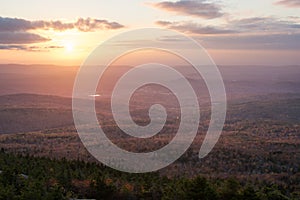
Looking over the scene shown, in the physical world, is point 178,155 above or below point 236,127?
above

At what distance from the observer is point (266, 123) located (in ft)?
343

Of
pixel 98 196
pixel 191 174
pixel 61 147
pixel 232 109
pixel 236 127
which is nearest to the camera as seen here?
pixel 98 196

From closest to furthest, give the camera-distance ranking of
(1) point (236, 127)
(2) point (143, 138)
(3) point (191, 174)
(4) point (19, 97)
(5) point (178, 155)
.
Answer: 1. (3) point (191, 174)
2. (5) point (178, 155)
3. (2) point (143, 138)
4. (1) point (236, 127)
5. (4) point (19, 97)

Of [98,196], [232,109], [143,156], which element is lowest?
[232,109]

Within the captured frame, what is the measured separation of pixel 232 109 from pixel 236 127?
1461 inches

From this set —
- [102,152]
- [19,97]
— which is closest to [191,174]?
[102,152]

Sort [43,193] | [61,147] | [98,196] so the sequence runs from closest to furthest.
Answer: [43,193], [98,196], [61,147]

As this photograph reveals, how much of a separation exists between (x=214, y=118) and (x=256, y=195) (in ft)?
334

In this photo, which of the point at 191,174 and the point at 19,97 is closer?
the point at 191,174

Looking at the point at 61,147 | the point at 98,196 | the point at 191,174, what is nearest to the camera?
the point at 98,196

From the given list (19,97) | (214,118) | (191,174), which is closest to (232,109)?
(214,118)

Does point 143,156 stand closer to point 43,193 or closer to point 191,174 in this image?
point 191,174

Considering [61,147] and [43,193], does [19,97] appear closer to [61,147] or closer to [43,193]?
[61,147]

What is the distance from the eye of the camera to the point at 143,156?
5738cm
